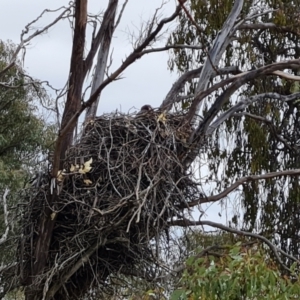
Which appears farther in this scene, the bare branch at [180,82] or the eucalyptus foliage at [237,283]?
the bare branch at [180,82]

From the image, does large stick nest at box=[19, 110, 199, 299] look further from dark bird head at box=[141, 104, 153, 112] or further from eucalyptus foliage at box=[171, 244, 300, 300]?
eucalyptus foliage at box=[171, 244, 300, 300]

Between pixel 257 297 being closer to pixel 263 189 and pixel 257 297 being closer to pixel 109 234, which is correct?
pixel 109 234

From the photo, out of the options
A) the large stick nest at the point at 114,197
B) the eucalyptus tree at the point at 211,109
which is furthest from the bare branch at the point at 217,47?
the large stick nest at the point at 114,197

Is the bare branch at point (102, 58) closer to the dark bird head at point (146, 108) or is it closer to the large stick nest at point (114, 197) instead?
the dark bird head at point (146, 108)

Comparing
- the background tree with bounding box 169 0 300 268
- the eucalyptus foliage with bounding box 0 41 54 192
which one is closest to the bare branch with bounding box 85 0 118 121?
the background tree with bounding box 169 0 300 268

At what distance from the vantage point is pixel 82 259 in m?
4.96

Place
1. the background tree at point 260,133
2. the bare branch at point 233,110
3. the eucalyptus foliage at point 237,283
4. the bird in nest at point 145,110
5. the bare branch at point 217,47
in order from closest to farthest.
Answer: the eucalyptus foliage at point 237,283
the bird in nest at point 145,110
the bare branch at point 233,110
the bare branch at point 217,47
the background tree at point 260,133

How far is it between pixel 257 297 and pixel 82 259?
1.54 m

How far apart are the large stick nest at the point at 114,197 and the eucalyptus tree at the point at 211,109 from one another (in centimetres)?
3

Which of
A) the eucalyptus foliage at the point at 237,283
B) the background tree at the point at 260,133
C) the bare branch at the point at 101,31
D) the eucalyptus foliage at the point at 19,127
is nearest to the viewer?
the eucalyptus foliage at the point at 237,283

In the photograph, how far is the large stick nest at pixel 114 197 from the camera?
486 cm

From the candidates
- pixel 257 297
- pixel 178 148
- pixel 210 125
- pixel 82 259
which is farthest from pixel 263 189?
pixel 257 297

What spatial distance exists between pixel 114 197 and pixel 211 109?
1.46 meters

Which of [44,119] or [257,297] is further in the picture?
[44,119]
